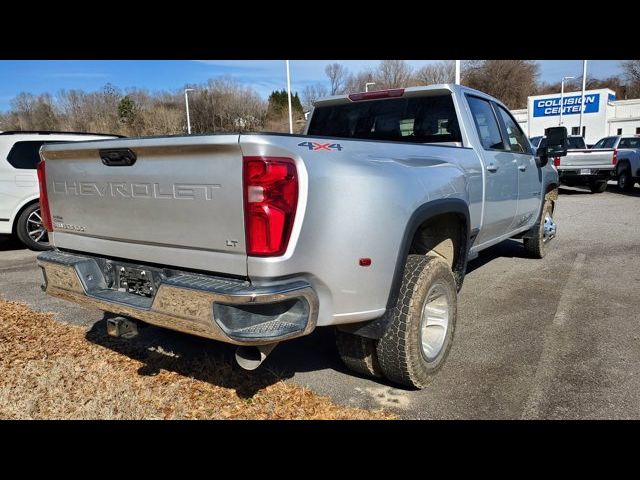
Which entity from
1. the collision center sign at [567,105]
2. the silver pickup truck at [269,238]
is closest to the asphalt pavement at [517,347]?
the silver pickup truck at [269,238]

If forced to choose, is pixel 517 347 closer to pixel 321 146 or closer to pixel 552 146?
pixel 321 146

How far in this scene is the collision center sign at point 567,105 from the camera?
43969mm

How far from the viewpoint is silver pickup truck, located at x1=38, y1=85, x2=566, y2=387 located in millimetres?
2174

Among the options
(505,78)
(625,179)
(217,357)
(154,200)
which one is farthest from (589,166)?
(505,78)

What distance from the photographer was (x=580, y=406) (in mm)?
2861

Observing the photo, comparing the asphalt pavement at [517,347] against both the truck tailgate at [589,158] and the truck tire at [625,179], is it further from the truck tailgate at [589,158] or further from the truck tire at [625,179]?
the truck tire at [625,179]

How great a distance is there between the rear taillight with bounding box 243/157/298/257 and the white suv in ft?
22.1

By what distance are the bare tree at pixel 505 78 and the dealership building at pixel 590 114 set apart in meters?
17.1

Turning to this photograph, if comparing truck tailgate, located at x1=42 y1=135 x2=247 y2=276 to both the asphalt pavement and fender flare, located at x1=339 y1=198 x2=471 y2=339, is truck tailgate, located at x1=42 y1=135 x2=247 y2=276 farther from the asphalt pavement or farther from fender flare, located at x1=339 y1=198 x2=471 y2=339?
the asphalt pavement

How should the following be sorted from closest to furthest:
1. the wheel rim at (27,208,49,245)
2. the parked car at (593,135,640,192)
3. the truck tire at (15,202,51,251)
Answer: the truck tire at (15,202,51,251) → the wheel rim at (27,208,49,245) → the parked car at (593,135,640,192)

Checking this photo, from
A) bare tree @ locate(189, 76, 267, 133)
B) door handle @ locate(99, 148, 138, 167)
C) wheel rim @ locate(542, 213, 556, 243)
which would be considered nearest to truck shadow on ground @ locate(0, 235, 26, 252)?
door handle @ locate(99, 148, 138, 167)

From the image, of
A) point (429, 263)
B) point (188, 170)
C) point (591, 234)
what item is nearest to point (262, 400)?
point (429, 263)

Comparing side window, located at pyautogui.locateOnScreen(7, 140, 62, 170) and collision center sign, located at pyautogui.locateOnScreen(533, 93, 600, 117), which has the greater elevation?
collision center sign, located at pyautogui.locateOnScreen(533, 93, 600, 117)

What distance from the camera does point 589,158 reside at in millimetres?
14258
